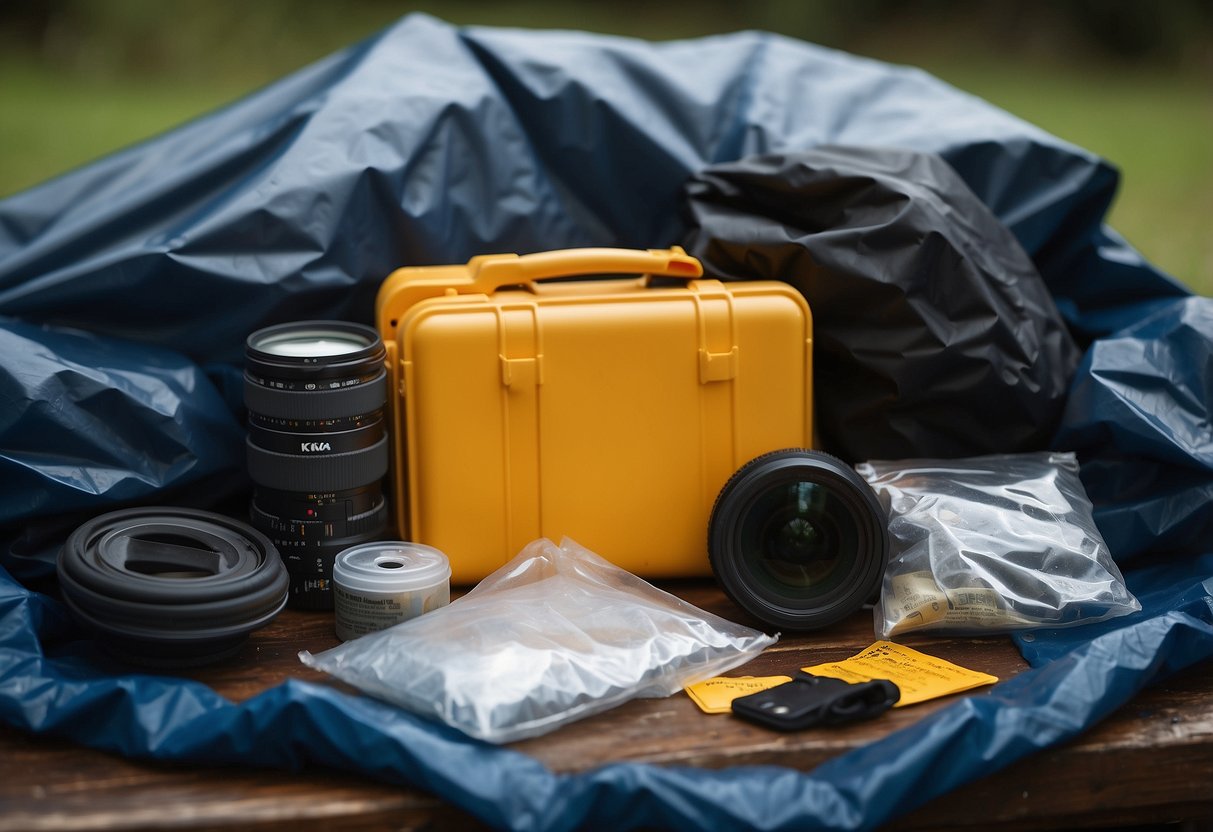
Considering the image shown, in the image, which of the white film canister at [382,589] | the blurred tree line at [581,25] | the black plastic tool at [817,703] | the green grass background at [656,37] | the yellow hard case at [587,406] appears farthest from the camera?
the blurred tree line at [581,25]

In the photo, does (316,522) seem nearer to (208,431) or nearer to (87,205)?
(208,431)

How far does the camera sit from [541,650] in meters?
1.35

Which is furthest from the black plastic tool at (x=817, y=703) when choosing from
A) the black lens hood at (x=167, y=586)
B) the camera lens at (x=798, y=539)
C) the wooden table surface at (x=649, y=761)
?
the black lens hood at (x=167, y=586)

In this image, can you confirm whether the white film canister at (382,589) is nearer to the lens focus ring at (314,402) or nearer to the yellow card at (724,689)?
the lens focus ring at (314,402)

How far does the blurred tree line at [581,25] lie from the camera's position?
212 inches

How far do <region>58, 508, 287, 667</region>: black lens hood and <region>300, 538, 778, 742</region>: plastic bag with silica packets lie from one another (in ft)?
0.34

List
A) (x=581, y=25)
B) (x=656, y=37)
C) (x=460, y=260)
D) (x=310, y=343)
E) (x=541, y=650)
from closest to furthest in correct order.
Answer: (x=541, y=650), (x=310, y=343), (x=460, y=260), (x=656, y=37), (x=581, y=25)

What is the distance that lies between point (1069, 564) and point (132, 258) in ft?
4.31

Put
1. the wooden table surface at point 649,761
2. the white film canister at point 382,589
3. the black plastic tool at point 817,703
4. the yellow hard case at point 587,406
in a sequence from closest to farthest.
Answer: the wooden table surface at point 649,761 < the black plastic tool at point 817,703 < the white film canister at point 382,589 < the yellow hard case at point 587,406

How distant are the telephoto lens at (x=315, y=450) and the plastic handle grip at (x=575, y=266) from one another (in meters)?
0.19

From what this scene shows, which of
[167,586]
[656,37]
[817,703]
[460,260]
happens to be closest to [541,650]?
[817,703]

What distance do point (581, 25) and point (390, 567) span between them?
16.8ft

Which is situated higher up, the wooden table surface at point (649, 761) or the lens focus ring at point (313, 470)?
the lens focus ring at point (313, 470)

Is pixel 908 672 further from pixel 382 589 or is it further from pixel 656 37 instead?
pixel 656 37
